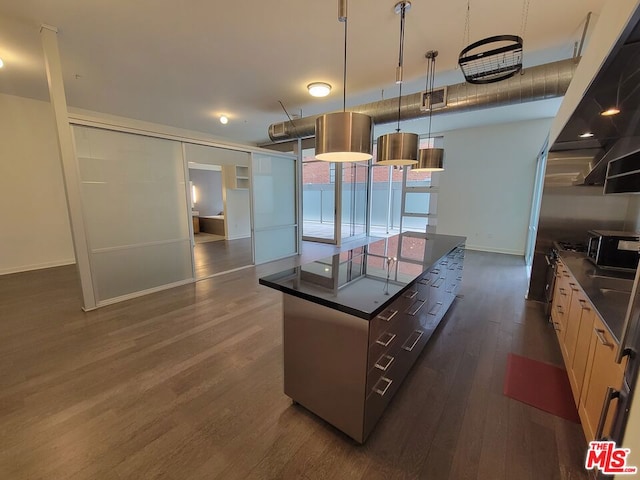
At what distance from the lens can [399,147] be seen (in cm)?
215

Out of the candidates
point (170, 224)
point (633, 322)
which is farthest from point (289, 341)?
point (170, 224)

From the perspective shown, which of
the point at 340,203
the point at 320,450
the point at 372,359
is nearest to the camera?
the point at 372,359

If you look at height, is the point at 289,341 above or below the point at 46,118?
below

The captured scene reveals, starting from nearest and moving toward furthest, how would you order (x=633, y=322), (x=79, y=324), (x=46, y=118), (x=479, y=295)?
(x=633, y=322), (x=79, y=324), (x=479, y=295), (x=46, y=118)

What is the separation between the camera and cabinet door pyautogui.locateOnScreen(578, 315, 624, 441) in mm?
1233

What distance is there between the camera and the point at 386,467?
1.42m

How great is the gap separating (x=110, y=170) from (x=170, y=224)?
1.00 meters

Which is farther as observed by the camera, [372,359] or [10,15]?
[10,15]

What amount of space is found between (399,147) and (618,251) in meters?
2.03

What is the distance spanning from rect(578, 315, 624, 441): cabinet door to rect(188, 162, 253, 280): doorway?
4.67 m

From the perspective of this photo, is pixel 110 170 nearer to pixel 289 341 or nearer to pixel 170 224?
pixel 170 224

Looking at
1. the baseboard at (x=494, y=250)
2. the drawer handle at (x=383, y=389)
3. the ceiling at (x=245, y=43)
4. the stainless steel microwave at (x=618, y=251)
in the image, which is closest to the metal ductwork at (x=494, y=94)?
the ceiling at (x=245, y=43)

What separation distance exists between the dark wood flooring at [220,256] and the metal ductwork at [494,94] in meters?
3.73

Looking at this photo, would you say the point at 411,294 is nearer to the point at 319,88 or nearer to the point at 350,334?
the point at 350,334
